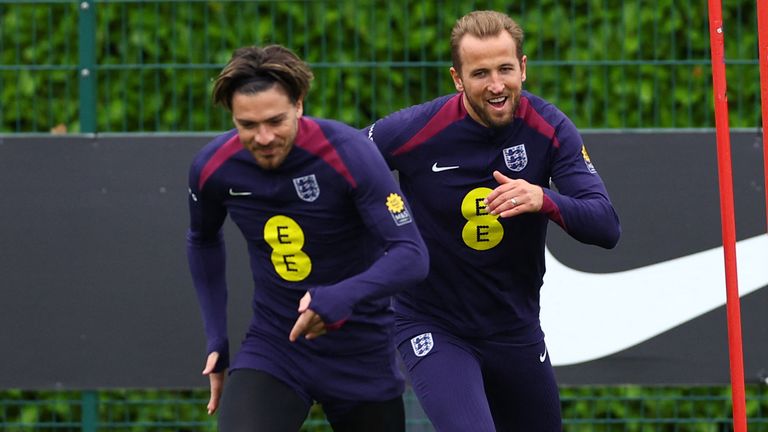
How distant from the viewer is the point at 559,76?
23.3 ft

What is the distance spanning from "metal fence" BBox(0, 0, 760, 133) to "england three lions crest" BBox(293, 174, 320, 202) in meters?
2.43

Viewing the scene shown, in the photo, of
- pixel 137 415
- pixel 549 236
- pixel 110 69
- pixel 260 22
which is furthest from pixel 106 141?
pixel 549 236

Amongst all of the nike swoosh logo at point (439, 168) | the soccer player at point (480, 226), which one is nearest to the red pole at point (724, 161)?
the soccer player at point (480, 226)

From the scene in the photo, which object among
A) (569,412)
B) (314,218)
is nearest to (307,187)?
(314,218)

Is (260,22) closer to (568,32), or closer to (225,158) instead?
(568,32)

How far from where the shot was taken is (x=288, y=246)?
15.1 feet

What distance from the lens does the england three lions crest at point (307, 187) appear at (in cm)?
457

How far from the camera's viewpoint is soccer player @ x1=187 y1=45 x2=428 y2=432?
14.6 feet

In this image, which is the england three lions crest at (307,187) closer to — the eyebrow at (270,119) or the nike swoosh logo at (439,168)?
the eyebrow at (270,119)

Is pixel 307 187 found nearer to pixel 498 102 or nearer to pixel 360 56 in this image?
pixel 498 102

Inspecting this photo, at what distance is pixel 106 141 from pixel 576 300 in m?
2.37

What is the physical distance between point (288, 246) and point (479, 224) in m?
0.81

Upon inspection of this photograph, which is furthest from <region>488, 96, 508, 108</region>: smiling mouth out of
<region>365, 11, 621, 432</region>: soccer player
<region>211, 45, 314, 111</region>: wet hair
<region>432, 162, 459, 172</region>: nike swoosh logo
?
<region>211, 45, 314, 111</region>: wet hair

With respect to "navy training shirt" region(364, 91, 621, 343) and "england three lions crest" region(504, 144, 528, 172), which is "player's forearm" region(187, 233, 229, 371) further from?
"england three lions crest" region(504, 144, 528, 172)
